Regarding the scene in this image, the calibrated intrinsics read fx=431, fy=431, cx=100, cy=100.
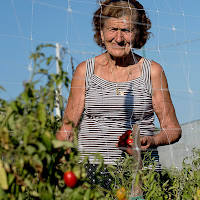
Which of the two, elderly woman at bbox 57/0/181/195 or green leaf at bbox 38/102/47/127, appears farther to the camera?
elderly woman at bbox 57/0/181/195

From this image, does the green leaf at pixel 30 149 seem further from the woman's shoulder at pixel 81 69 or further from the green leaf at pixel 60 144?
the woman's shoulder at pixel 81 69

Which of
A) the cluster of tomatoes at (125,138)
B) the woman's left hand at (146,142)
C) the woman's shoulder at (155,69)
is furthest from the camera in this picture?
the woman's shoulder at (155,69)

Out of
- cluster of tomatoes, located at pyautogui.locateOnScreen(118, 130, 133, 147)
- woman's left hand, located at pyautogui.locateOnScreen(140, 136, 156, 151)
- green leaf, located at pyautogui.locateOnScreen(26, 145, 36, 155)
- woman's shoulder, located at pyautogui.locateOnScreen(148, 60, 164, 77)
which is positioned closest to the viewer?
green leaf, located at pyautogui.locateOnScreen(26, 145, 36, 155)

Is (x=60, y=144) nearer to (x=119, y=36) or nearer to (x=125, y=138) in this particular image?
(x=125, y=138)

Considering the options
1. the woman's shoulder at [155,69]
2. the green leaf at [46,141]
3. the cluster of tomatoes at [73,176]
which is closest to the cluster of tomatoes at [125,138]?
the woman's shoulder at [155,69]

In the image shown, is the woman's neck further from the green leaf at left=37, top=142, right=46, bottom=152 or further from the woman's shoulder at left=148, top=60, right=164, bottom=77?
the green leaf at left=37, top=142, right=46, bottom=152

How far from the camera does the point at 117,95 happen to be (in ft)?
9.01

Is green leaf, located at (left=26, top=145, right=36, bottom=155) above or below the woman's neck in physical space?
below

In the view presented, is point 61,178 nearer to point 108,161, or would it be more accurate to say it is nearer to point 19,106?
point 19,106

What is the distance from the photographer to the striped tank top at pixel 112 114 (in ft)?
8.92

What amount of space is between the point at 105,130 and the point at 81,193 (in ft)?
4.09

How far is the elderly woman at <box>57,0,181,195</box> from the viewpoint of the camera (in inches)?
107

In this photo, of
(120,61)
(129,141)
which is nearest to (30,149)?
(129,141)

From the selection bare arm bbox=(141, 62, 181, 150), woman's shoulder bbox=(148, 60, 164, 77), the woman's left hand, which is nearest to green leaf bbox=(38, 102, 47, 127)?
the woman's left hand
